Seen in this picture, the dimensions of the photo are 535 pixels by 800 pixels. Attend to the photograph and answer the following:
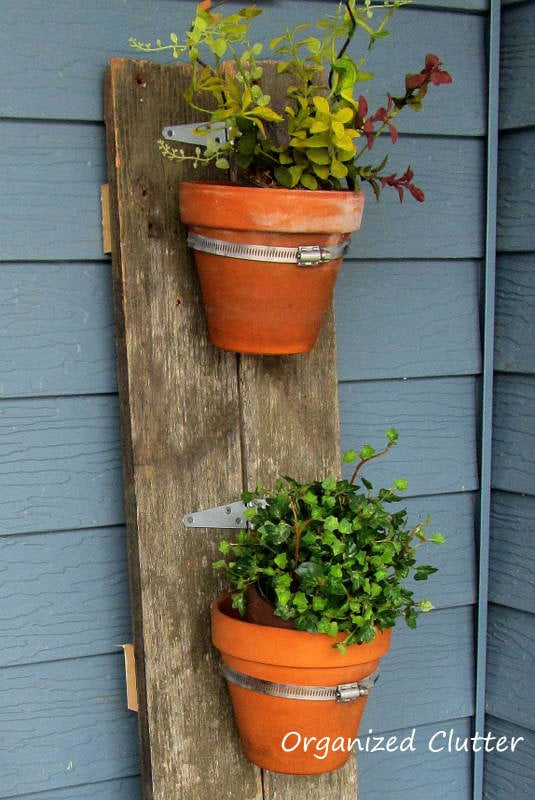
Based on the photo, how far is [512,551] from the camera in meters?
1.62

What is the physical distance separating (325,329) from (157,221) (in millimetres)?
→ 294

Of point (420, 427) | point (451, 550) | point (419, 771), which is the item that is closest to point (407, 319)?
point (420, 427)

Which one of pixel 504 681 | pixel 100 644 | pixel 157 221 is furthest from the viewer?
pixel 504 681

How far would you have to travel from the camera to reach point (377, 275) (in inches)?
59.9

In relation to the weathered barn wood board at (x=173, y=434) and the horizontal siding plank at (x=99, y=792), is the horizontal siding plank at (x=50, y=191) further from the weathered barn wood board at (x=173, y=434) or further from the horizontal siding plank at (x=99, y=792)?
the horizontal siding plank at (x=99, y=792)

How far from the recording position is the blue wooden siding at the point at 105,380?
129 centimetres

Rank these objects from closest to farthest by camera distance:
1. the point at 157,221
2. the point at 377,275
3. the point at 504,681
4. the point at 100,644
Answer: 1. the point at 157,221
2. the point at 100,644
3. the point at 377,275
4. the point at 504,681

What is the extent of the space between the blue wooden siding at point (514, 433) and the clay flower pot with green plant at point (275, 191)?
0.41 metres

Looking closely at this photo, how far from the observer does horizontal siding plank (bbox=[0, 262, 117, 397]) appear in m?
1.30

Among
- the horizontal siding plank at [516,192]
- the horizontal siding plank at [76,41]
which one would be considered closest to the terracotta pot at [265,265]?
the horizontal siding plank at [76,41]

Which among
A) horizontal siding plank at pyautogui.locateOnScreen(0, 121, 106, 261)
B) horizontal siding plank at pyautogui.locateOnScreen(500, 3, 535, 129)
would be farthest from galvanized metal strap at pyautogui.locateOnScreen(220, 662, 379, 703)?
horizontal siding plank at pyautogui.locateOnScreen(500, 3, 535, 129)

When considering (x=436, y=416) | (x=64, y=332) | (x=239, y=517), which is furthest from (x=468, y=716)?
(x=64, y=332)

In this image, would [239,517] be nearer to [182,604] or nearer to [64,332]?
[182,604]

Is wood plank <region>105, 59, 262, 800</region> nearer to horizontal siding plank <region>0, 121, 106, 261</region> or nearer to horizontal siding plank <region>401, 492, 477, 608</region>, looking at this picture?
horizontal siding plank <region>0, 121, 106, 261</region>
